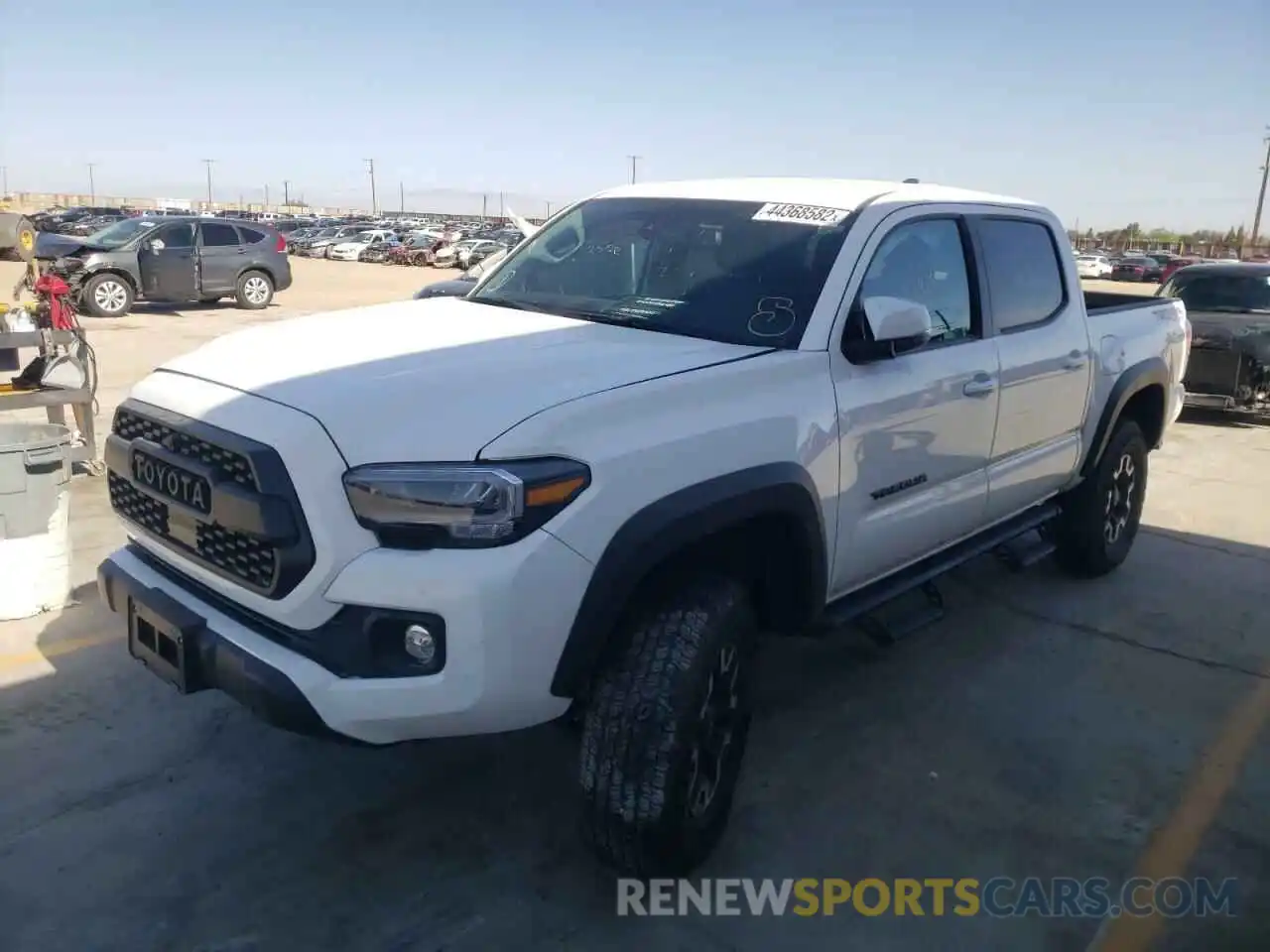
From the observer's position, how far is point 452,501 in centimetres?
239

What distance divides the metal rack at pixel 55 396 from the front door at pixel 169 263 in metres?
12.6

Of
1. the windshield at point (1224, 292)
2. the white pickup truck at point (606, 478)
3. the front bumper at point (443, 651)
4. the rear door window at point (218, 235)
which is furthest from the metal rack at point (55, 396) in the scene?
the rear door window at point (218, 235)

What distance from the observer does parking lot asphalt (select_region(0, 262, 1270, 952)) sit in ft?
9.21

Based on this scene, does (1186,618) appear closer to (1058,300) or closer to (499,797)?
(1058,300)

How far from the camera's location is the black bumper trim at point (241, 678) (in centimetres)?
243

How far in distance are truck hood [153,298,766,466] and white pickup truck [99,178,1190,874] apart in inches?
0.5

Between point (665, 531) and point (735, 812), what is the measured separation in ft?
4.00

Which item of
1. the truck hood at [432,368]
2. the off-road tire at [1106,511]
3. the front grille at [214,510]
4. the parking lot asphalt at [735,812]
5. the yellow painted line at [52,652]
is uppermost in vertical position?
the truck hood at [432,368]

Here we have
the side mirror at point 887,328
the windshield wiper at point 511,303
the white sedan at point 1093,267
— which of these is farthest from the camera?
the white sedan at point 1093,267

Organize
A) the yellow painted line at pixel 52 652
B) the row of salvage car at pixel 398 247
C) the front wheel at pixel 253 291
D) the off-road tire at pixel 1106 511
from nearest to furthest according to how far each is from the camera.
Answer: the yellow painted line at pixel 52 652 < the off-road tire at pixel 1106 511 < the front wheel at pixel 253 291 < the row of salvage car at pixel 398 247

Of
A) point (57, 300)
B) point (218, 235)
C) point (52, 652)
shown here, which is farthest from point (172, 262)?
point (52, 652)

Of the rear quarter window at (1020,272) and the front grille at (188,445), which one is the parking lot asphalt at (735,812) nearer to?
the front grille at (188,445)

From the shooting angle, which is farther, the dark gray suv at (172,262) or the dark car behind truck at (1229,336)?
the dark gray suv at (172,262)

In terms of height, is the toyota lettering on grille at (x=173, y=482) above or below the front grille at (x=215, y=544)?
above
